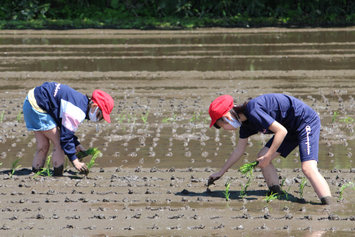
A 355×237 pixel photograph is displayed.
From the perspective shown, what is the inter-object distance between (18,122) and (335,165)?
4989mm

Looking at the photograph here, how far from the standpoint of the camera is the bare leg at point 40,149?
17.5 feet

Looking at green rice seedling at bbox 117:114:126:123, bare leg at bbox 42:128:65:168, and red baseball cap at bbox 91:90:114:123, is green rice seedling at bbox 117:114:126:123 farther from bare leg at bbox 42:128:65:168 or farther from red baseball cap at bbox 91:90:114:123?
red baseball cap at bbox 91:90:114:123

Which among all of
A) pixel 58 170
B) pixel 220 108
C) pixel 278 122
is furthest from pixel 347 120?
pixel 58 170

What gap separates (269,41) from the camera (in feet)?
55.5

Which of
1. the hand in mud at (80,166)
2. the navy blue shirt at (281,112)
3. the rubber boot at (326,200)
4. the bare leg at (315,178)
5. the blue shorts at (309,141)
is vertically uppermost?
the navy blue shirt at (281,112)

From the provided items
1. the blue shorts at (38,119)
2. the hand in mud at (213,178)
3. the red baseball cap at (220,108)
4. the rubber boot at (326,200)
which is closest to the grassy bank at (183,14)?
the blue shorts at (38,119)

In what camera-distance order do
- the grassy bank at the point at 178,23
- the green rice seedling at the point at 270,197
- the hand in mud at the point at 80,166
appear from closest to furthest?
the green rice seedling at the point at 270,197, the hand in mud at the point at 80,166, the grassy bank at the point at 178,23

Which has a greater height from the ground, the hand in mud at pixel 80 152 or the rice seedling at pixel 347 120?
the hand in mud at pixel 80 152

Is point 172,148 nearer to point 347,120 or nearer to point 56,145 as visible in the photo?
point 56,145

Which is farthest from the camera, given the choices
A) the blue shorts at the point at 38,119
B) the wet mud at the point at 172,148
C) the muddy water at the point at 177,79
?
the muddy water at the point at 177,79

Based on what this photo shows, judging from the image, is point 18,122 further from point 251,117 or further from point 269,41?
point 269,41

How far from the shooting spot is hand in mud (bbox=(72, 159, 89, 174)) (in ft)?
16.4

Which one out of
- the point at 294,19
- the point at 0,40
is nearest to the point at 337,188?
the point at 0,40

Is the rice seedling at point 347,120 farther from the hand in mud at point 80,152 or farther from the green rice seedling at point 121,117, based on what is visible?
the hand in mud at point 80,152
